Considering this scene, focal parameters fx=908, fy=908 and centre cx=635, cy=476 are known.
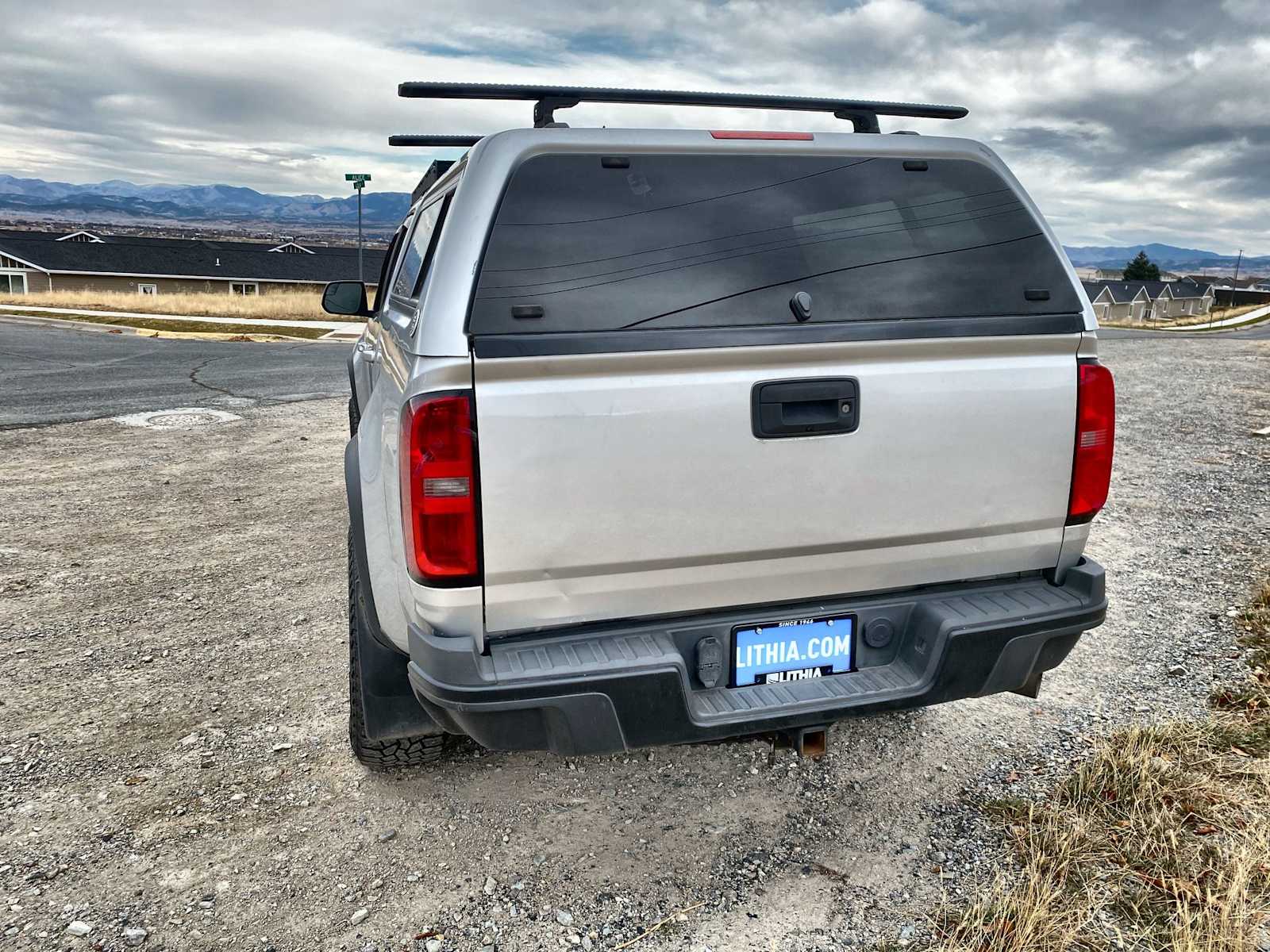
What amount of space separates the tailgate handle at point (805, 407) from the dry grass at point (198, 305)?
103ft

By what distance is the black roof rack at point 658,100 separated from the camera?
115 inches

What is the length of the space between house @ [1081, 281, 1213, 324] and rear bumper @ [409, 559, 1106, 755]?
8392 centimetres

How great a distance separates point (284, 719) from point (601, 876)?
1.58 meters

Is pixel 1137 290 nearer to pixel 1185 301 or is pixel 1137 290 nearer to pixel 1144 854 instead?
pixel 1185 301

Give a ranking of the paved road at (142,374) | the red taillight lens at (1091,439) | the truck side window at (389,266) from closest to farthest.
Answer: the red taillight lens at (1091,439)
the truck side window at (389,266)
the paved road at (142,374)

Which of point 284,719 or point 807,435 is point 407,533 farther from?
point 284,719

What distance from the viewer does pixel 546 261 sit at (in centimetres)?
235

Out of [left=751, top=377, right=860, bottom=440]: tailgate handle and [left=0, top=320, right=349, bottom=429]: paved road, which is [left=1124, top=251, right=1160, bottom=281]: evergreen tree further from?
[left=751, top=377, right=860, bottom=440]: tailgate handle

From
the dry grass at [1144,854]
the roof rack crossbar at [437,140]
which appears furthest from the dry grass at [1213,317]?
the roof rack crossbar at [437,140]

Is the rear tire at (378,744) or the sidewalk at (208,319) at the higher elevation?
the sidewalk at (208,319)

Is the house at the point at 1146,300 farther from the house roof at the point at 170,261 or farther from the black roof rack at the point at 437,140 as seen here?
the black roof rack at the point at 437,140

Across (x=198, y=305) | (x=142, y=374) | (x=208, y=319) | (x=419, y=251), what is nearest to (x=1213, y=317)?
(x=198, y=305)

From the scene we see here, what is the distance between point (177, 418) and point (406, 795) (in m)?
8.38

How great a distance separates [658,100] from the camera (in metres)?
3.14
